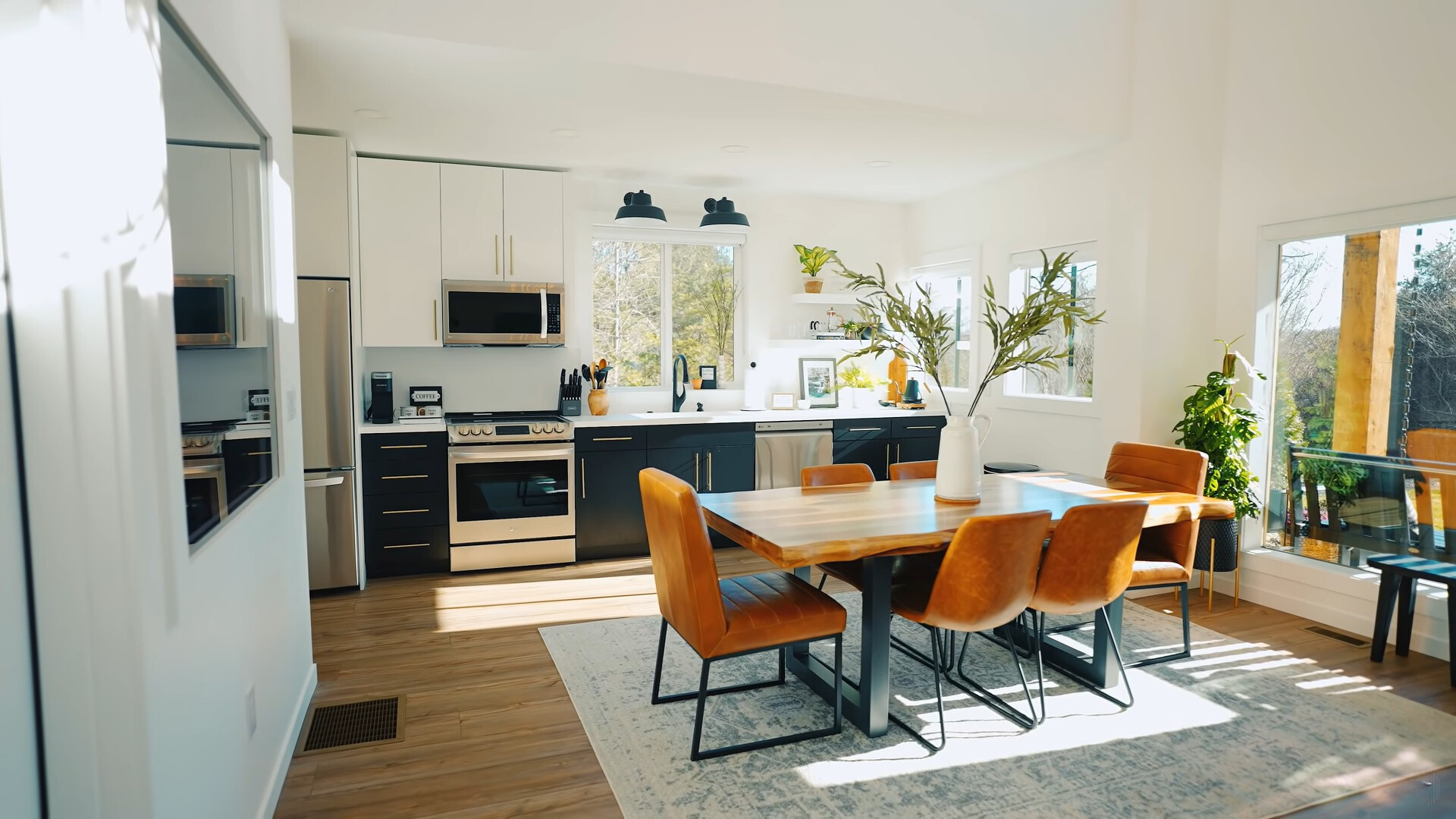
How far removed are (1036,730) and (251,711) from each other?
8.29ft

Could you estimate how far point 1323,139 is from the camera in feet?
13.5

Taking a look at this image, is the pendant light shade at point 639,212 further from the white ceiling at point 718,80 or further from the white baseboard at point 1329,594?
the white baseboard at point 1329,594

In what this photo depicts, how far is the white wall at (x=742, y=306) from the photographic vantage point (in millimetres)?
5562

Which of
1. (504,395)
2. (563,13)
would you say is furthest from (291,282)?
(504,395)

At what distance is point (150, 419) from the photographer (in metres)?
1.54

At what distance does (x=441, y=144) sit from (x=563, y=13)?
1.73 metres

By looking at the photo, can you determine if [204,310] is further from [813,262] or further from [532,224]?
[813,262]

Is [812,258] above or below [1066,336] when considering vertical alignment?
above

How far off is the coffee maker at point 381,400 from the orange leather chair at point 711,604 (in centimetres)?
276

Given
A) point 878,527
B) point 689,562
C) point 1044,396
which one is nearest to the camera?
point 689,562

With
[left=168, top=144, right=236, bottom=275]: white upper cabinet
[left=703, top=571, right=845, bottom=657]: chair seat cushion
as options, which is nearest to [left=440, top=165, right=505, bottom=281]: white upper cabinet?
[left=168, top=144, right=236, bottom=275]: white upper cabinet

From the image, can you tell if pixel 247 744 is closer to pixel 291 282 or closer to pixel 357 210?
pixel 291 282

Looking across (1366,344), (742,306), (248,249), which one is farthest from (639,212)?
(1366,344)

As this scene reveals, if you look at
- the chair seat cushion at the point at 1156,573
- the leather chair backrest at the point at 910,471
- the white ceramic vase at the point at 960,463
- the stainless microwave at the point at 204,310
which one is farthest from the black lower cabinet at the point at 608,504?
the stainless microwave at the point at 204,310
